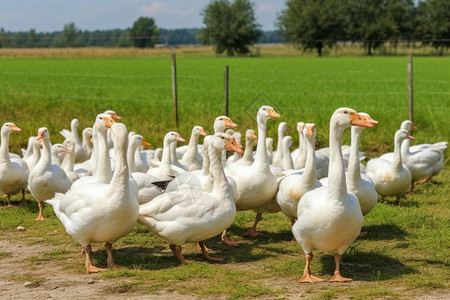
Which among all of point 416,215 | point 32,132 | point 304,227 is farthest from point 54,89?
point 304,227

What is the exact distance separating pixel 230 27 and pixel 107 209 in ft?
270

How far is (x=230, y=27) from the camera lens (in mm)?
87875

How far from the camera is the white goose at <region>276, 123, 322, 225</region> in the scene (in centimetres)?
827

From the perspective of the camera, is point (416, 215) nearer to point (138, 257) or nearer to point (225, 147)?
point (225, 147)

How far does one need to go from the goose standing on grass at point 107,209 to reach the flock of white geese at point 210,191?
A: 1cm

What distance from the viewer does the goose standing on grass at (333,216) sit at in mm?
6738

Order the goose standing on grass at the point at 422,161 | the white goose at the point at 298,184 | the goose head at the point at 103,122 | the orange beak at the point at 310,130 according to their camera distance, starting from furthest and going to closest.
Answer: the goose standing on grass at the point at 422,161 < the goose head at the point at 103,122 < the orange beak at the point at 310,130 < the white goose at the point at 298,184

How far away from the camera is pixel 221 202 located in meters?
7.61

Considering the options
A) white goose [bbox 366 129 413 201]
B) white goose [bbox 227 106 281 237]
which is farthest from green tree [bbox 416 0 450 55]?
white goose [bbox 227 106 281 237]

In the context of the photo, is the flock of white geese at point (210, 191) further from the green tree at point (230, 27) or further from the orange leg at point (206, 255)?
the green tree at point (230, 27)

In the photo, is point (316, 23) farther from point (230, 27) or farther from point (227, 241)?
point (227, 241)

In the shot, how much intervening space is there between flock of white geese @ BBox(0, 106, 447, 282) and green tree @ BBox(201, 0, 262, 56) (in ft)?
240

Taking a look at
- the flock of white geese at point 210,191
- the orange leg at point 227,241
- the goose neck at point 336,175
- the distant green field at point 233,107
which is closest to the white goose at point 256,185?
the flock of white geese at point 210,191

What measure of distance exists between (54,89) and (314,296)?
72.1 feet
